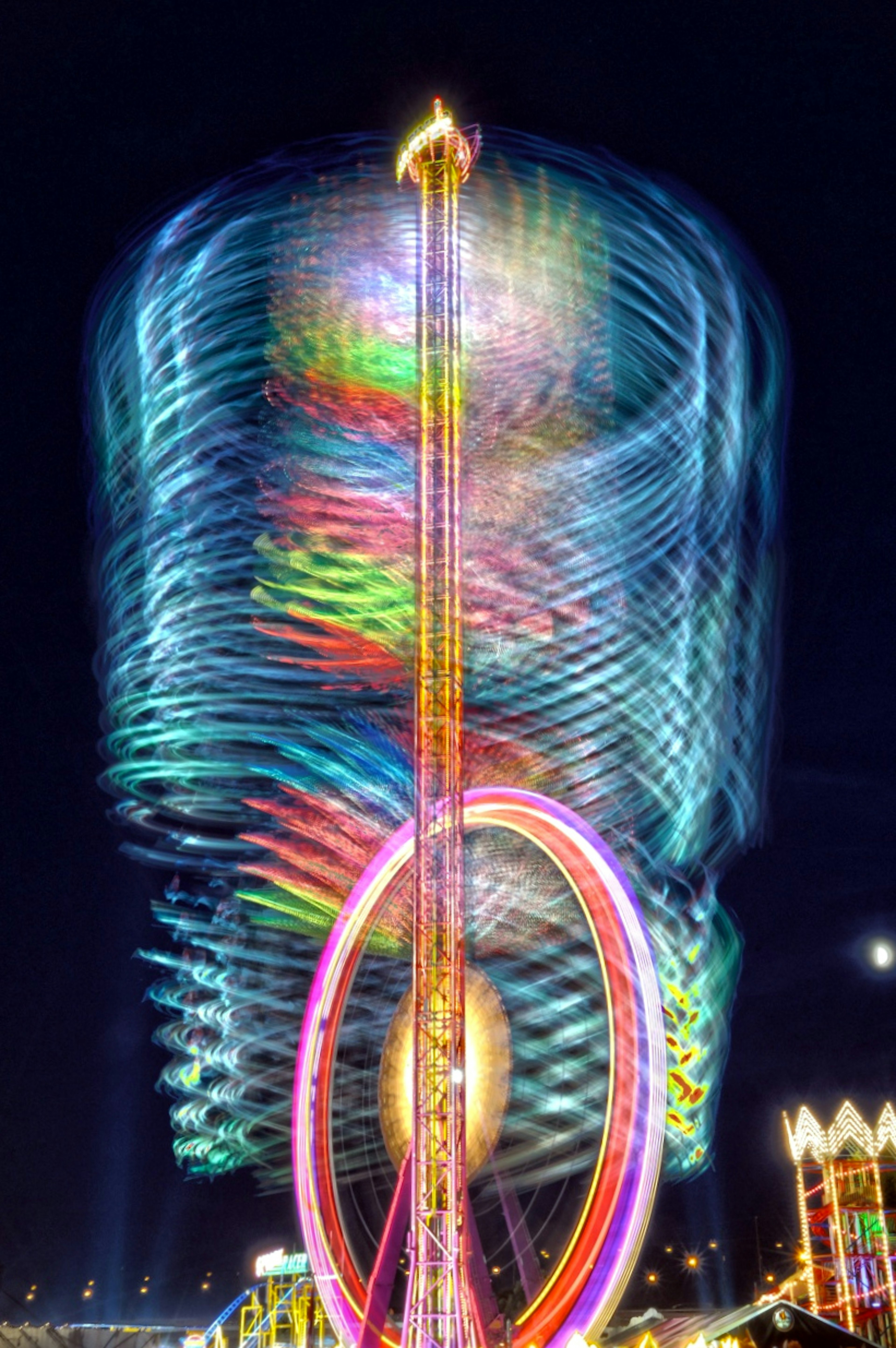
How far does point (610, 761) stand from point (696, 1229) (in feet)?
159

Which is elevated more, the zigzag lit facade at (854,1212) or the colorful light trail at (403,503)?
the colorful light trail at (403,503)

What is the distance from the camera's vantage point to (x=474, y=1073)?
62.1 feet

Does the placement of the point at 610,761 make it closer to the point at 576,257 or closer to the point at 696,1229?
the point at 576,257

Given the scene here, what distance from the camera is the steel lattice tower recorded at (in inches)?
585

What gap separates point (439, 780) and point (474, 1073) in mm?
5112

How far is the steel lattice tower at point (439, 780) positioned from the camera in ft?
48.8

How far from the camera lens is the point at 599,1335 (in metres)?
16.1

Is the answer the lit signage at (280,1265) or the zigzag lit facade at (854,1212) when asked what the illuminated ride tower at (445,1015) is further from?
the zigzag lit facade at (854,1212)

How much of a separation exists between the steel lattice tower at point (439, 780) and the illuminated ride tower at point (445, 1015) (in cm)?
2

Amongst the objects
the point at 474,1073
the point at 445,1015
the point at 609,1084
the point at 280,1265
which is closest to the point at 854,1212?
the point at 280,1265

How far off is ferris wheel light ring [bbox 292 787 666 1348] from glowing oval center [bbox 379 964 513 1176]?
3.24 feet

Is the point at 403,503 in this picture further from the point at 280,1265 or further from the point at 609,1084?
the point at 280,1265

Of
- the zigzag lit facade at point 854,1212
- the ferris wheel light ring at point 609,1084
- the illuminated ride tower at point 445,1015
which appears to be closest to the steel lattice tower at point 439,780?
the illuminated ride tower at point 445,1015

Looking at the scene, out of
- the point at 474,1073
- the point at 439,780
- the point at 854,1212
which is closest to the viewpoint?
the point at 439,780
